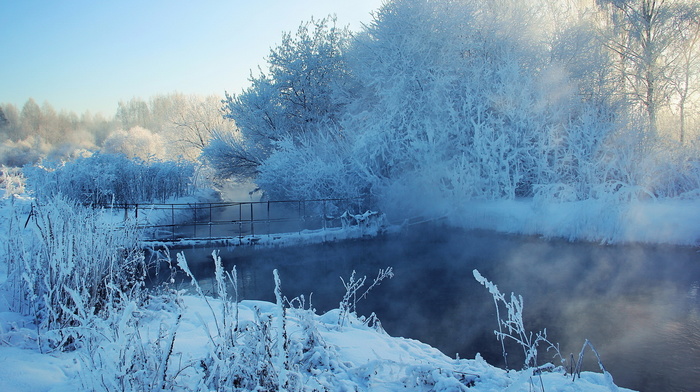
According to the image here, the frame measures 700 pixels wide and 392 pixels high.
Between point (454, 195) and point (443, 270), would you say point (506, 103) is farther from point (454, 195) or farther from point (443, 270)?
point (443, 270)

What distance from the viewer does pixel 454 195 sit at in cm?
1808

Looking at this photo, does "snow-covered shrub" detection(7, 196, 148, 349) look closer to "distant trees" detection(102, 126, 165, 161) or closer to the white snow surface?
the white snow surface

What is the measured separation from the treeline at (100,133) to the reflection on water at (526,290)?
19.2 m

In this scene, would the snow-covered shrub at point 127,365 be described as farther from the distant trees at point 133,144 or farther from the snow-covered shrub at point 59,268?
the distant trees at point 133,144

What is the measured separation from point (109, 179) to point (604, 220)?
20112 mm

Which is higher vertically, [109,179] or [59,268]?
[109,179]

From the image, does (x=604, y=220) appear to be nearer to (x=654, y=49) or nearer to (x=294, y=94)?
(x=654, y=49)

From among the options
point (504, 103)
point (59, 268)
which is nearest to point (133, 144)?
point (504, 103)

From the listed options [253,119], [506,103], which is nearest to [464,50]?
[506,103]

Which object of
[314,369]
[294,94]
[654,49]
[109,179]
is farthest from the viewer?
[294,94]

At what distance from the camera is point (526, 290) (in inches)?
409

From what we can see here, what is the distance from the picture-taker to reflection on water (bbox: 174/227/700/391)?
284 inches

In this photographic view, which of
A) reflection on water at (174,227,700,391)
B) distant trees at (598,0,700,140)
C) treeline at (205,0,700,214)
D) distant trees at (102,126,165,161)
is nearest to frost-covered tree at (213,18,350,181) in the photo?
treeline at (205,0,700,214)

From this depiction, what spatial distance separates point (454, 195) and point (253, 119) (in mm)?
12664
